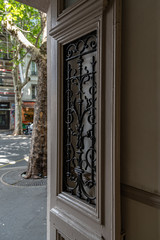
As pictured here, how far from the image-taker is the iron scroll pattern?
1.35 metres

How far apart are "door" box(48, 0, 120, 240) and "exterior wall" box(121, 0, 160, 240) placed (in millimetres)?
86

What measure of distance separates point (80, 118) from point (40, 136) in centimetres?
431

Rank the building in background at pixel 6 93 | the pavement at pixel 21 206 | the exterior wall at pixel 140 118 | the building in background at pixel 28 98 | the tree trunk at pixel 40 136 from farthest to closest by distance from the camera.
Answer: the building in background at pixel 28 98 < the building in background at pixel 6 93 < the tree trunk at pixel 40 136 < the pavement at pixel 21 206 < the exterior wall at pixel 140 118

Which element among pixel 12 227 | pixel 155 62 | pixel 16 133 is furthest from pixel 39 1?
pixel 16 133

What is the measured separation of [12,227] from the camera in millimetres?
2998

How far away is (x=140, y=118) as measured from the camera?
3.58 feet

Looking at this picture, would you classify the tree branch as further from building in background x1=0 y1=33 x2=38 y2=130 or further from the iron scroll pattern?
building in background x1=0 y1=33 x2=38 y2=130

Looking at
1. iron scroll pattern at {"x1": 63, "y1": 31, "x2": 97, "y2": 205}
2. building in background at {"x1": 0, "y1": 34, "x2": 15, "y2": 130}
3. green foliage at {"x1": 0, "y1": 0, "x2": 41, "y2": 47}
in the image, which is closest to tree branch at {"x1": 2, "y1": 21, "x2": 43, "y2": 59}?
green foliage at {"x1": 0, "y1": 0, "x2": 41, "y2": 47}

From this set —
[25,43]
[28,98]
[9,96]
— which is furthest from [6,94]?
[25,43]

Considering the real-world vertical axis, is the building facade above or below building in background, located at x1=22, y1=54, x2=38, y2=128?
below

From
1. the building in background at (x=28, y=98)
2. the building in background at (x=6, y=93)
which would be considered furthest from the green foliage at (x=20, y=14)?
the building in background at (x=28, y=98)

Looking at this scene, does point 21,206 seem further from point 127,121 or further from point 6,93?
point 6,93

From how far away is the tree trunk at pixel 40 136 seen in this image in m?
5.51

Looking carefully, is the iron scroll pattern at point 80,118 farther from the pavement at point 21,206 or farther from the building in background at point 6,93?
the building in background at point 6,93
